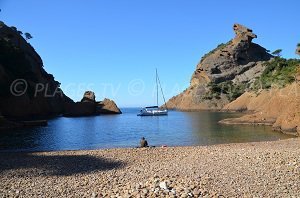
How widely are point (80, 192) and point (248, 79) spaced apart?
123307mm

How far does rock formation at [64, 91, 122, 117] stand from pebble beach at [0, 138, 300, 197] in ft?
279

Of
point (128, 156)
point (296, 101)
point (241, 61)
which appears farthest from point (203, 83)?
point (128, 156)

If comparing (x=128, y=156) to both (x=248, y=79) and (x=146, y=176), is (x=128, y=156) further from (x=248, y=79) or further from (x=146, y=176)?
(x=248, y=79)

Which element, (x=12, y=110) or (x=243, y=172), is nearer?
(x=243, y=172)

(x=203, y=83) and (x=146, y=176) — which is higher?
(x=203, y=83)

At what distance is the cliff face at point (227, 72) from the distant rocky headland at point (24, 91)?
4127cm

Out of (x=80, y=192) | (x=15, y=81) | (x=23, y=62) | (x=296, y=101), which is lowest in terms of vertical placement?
(x=80, y=192)

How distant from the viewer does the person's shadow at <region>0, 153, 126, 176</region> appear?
1747cm

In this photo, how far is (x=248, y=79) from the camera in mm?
129750

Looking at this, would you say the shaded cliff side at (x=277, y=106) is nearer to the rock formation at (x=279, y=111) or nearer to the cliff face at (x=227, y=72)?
the rock formation at (x=279, y=111)

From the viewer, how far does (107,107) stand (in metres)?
117

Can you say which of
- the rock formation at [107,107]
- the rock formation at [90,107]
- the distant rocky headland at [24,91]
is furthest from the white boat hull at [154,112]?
the distant rocky headland at [24,91]

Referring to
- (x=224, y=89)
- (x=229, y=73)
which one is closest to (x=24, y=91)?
(x=224, y=89)

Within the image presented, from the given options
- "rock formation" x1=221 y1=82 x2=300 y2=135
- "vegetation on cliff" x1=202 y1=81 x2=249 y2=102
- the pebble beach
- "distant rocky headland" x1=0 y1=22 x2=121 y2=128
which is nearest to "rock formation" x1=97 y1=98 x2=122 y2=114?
"distant rocky headland" x1=0 y1=22 x2=121 y2=128
